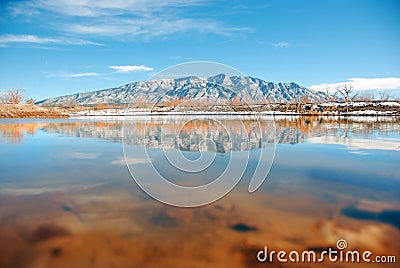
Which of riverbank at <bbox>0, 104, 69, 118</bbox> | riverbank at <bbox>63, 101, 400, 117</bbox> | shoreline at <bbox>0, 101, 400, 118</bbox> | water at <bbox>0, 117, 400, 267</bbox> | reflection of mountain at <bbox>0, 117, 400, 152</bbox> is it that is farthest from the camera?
riverbank at <bbox>0, 104, 69, 118</bbox>

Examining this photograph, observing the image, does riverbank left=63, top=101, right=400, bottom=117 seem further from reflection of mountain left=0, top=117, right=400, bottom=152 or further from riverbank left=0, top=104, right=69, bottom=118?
reflection of mountain left=0, top=117, right=400, bottom=152

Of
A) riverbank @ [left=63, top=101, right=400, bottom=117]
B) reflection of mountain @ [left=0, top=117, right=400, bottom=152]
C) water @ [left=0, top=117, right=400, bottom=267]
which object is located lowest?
water @ [left=0, top=117, right=400, bottom=267]

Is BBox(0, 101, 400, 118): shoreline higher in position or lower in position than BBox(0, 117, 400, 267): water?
higher

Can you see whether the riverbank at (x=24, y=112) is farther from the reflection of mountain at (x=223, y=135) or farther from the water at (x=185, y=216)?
the water at (x=185, y=216)

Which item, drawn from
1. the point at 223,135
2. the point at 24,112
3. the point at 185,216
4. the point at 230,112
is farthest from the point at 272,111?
the point at 185,216

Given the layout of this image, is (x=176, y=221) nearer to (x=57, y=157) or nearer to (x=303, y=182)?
(x=303, y=182)

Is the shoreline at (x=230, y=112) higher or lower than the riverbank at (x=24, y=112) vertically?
lower

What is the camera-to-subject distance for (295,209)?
468 centimetres

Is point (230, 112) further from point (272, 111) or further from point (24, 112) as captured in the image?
point (24, 112)

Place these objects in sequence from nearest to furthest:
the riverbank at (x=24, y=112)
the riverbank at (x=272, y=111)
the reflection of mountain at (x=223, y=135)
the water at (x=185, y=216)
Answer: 1. the water at (x=185, y=216)
2. the reflection of mountain at (x=223, y=135)
3. the riverbank at (x=272, y=111)
4. the riverbank at (x=24, y=112)

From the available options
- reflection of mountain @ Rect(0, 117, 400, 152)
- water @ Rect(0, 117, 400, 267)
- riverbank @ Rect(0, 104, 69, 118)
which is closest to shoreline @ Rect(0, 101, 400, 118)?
riverbank @ Rect(0, 104, 69, 118)

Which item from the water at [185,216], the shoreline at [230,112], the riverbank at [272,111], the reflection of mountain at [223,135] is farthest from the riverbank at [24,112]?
the water at [185,216]

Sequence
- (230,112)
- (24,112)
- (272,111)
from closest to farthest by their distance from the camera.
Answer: (230,112)
(272,111)
(24,112)

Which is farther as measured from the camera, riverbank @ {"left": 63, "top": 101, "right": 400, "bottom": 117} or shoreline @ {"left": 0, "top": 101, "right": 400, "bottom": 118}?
shoreline @ {"left": 0, "top": 101, "right": 400, "bottom": 118}
